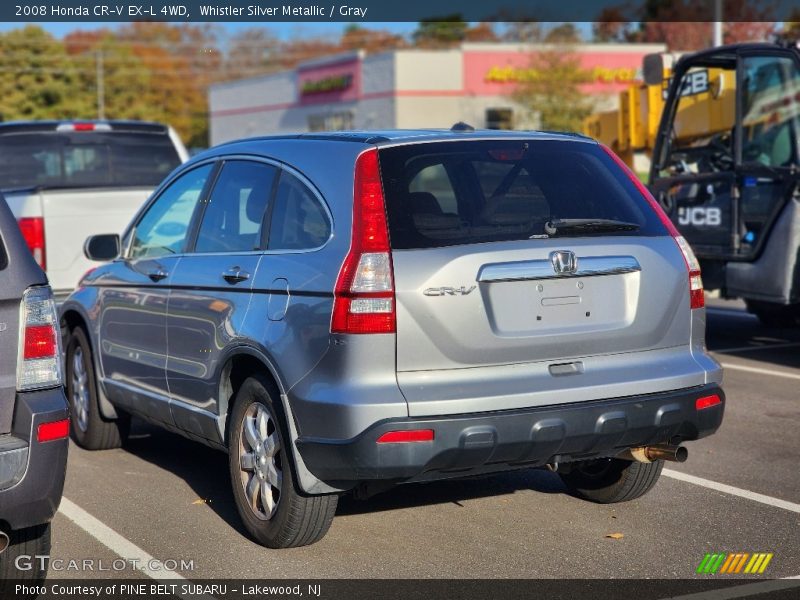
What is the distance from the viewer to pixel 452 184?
5.62 m

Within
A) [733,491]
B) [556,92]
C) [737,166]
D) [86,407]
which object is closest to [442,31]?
[556,92]

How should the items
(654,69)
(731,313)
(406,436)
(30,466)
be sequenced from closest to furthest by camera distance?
(30,466) < (406,436) < (654,69) < (731,313)

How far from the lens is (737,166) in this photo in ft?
34.4

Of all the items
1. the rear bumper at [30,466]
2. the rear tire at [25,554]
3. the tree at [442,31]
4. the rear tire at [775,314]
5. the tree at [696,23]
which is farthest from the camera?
the tree at [442,31]

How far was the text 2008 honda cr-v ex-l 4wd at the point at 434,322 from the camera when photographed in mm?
4910

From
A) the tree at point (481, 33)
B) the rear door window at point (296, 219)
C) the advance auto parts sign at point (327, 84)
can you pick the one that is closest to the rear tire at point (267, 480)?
the rear door window at point (296, 219)

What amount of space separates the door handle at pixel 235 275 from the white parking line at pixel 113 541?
1304 mm

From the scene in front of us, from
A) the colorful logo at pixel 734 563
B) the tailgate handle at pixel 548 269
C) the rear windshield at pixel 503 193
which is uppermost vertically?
the rear windshield at pixel 503 193

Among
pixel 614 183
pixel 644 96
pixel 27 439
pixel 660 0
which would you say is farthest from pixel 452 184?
pixel 660 0

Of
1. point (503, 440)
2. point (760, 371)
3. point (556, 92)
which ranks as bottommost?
point (760, 371)

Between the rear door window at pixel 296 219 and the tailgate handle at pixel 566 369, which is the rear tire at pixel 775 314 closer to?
the tailgate handle at pixel 566 369

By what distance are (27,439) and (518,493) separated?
289 centimetres

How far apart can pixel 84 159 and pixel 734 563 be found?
790 cm

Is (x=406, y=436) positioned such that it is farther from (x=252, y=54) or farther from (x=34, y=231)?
(x=252, y=54)
